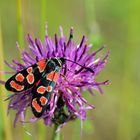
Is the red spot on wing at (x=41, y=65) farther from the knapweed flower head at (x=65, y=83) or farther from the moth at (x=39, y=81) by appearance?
the knapweed flower head at (x=65, y=83)

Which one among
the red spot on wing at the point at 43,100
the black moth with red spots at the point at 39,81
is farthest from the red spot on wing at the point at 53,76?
the red spot on wing at the point at 43,100

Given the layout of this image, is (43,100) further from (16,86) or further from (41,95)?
(16,86)

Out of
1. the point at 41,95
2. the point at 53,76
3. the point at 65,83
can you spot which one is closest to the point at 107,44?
the point at 65,83

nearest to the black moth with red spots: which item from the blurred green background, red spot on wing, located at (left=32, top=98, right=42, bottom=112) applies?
red spot on wing, located at (left=32, top=98, right=42, bottom=112)

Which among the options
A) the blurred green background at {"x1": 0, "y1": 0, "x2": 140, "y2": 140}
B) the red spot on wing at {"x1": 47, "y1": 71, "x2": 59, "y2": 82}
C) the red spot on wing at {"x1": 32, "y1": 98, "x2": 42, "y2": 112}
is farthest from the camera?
the blurred green background at {"x1": 0, "y1": 0, "x2": 140, "y2": 140}

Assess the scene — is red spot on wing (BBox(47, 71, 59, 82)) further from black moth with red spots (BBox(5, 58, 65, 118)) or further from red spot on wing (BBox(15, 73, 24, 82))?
red spot on wing (BBox(15, 73, 24, 82))
